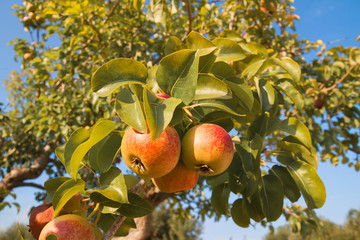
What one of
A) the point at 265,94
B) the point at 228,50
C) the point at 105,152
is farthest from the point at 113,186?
the point at 265,94

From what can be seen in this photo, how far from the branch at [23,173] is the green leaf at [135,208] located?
4767 millimetres

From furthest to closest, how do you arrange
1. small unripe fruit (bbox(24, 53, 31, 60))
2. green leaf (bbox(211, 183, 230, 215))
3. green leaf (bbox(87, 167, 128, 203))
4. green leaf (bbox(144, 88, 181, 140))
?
small unripe fruit (bbox(24, 53, 31, 60)) < green leaf (bbox(211, 183, 230, 215)) < green leaf (bbox(87, 167, 128, 203)) < green leaf (bbox(144, 88, 181, 140))

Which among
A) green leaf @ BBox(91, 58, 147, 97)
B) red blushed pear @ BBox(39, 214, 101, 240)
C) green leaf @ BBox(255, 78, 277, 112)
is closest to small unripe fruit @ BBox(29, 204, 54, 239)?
red blushed pear @ BBox(39, 214, 101, 240)

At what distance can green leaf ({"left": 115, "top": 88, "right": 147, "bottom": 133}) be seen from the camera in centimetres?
85

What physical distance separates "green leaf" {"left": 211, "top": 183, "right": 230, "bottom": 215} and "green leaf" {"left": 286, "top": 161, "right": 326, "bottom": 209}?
358 mm

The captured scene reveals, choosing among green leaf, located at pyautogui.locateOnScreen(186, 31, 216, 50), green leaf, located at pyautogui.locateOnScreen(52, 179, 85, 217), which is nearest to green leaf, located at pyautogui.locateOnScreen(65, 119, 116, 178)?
green leaf, located at pyautogui.locateOnScreen(52, 179, 85, 217)

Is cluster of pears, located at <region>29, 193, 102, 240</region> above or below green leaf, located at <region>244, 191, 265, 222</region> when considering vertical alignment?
above

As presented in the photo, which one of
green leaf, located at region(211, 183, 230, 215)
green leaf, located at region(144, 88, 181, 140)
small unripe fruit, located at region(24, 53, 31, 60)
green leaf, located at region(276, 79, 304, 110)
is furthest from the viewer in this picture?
small unripe fruit, located at region(24, 53, 31, 60)

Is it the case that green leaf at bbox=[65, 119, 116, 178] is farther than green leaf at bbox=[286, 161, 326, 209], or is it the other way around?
green leaf at bbox=[286, 161, 326, 209]

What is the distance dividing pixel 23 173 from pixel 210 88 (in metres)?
5.41

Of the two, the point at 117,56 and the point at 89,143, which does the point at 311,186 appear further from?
the point at 117,56

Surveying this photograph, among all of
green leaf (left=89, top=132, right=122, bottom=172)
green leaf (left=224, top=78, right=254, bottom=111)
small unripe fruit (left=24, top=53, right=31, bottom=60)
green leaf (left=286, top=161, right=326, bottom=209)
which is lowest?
green leaf (left=286, top=161, right=326, bottom=209)

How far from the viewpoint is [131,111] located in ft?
2.92

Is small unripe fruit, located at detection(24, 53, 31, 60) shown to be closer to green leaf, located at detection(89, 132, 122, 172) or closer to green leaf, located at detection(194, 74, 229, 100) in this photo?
green leaf, located at detection(89, 132, 122, 172)
